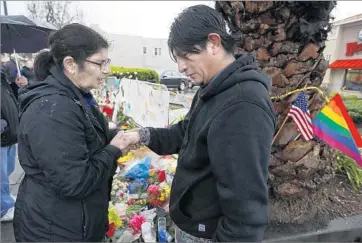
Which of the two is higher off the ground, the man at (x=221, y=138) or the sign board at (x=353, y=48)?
the sign board at (x=353, y=48)

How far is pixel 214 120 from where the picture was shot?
1.21 metres

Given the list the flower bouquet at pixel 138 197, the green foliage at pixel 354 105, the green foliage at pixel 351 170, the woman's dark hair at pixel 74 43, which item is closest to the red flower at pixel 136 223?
the flower bouquet at pixel 138 197

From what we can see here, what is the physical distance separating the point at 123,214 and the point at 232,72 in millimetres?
2373

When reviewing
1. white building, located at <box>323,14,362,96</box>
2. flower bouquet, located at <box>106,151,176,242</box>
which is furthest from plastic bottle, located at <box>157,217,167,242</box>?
white building, located at <box>323,14,362,96</box>

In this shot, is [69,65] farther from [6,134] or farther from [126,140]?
[6,134]

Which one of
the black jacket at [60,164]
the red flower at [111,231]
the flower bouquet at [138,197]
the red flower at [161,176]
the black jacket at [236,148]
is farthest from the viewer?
the red flower at [161,176]

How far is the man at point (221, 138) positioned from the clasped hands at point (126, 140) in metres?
0.45

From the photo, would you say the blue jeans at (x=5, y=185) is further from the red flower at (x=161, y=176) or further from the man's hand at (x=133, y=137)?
the man's hand at (x=133, y=137)

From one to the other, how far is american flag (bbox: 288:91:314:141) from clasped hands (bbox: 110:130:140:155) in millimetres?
1411

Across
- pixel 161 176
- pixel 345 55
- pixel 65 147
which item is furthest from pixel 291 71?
pixel 161 176

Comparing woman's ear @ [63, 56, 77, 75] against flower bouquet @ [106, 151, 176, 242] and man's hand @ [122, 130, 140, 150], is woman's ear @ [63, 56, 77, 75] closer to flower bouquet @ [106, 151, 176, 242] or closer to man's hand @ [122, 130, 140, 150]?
man's hand @ [122, 130, 140, 150]

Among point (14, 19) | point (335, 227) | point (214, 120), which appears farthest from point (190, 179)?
point (14, 19)

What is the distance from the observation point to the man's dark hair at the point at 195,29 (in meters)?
1.27

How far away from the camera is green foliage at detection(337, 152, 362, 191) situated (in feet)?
10.4
